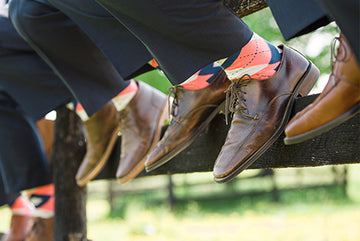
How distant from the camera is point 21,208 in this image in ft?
6.03

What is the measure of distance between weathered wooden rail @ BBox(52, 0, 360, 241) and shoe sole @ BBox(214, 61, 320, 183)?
3 centimetres

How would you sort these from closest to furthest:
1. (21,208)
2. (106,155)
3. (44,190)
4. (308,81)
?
1. (308,81)
2. (106,155)
3. (44,190)
4. (21,208)

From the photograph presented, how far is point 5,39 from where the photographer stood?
1.30 metres

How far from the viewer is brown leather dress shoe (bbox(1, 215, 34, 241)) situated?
1.76 meters

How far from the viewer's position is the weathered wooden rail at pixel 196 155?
66cm

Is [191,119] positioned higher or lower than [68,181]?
higher

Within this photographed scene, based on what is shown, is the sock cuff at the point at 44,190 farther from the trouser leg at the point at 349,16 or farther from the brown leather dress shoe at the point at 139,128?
the trouser leg at the point at 349,16

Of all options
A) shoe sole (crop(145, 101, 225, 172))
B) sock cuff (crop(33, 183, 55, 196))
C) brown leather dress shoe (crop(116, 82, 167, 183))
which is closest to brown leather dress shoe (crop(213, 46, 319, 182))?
shoe sole (crop(145, 101, 225, 172))

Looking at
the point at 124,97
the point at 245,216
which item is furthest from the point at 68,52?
the point at 245,216

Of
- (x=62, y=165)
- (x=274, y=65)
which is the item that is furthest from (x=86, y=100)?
(x=274, y=65)

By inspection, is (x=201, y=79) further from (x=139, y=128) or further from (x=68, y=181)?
(x=68, y=181)

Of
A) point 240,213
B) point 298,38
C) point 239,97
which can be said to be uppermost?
point 239,97

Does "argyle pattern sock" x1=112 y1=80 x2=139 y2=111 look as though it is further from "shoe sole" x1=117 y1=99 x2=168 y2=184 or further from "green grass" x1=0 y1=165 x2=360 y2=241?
"green grass" x1=0 y1=165 x2=360 y2=241

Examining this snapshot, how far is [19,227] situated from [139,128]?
1.10 meters
